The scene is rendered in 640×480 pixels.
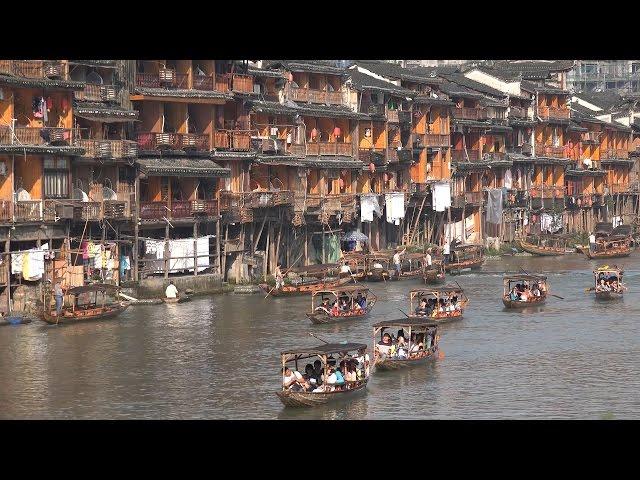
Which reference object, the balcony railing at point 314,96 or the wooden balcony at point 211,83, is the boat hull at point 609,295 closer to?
the wooden balcony at point 211,83

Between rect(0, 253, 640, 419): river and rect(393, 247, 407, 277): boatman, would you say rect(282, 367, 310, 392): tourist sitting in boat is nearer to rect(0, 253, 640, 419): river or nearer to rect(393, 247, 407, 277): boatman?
rect(0, 253, 640, 419): river

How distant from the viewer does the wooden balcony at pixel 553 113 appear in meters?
90.5

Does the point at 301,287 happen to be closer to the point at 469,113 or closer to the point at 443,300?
the point at 443,300

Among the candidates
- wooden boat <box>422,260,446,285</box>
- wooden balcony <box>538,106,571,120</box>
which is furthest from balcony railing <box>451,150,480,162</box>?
wooden boat <box>422,260,446,285</box>

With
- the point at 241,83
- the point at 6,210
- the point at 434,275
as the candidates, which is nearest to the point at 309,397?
the point at 6,210

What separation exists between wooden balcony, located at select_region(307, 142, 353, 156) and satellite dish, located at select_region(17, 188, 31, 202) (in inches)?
834

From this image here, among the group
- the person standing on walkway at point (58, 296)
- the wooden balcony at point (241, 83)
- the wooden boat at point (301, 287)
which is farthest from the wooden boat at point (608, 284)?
the person standing on walkway at point (58, 296)

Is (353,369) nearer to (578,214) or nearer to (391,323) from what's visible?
(391,323)

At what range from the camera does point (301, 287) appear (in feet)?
178

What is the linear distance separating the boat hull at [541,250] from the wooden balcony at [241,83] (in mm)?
25116

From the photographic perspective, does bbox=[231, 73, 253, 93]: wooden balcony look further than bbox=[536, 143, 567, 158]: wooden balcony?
No

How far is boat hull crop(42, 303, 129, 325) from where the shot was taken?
43.8 meters

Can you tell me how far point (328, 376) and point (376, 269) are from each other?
30316 millimetres

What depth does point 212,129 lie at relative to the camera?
57.5 m
